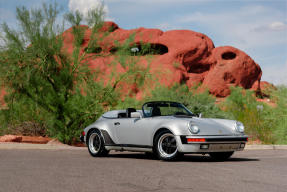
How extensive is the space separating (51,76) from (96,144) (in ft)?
19.2

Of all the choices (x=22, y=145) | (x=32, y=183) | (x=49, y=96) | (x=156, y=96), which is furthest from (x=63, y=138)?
(x=32, y=183)

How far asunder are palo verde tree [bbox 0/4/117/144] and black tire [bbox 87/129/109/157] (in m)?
4.84

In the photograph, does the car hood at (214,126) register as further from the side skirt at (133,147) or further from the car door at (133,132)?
the side skirt at (133,147)

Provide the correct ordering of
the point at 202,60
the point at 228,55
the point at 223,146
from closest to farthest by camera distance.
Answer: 1. the point at 223,146
2. the point at 202,60
3. the point at 228,55

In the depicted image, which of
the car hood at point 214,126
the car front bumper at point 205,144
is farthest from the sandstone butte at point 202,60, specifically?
the car front bumper at point 205,144

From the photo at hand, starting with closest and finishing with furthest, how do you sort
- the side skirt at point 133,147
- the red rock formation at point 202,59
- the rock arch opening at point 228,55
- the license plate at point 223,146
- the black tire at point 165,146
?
the license plate at point 223,146
the black tire at point 165,146
the side skirt at point 133,147
the red rock formation at point 202,59
the rock arch opening at point 228,55

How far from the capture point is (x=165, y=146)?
9.81 metres

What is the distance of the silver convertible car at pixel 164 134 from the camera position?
9.34 m

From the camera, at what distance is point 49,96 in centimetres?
1684

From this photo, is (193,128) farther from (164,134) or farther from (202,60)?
(202,60)

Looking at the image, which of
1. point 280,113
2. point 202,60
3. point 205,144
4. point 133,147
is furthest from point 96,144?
point 202,60

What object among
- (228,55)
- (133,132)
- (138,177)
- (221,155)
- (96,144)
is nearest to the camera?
(138,177)

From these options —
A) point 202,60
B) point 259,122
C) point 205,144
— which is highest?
point 202,60

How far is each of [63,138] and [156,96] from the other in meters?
6.23
